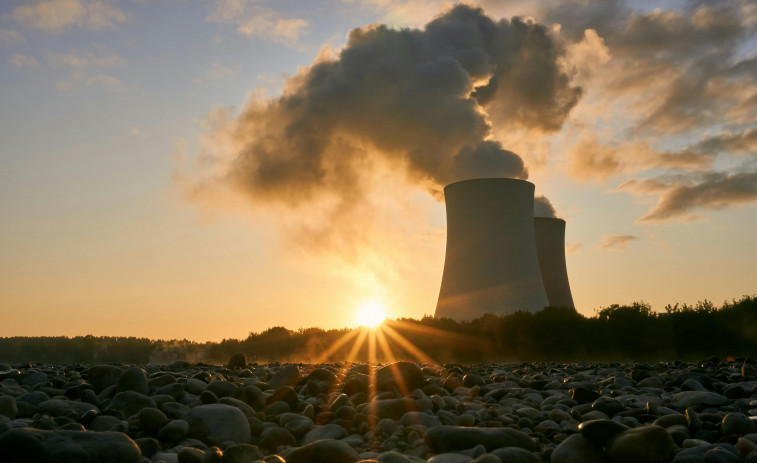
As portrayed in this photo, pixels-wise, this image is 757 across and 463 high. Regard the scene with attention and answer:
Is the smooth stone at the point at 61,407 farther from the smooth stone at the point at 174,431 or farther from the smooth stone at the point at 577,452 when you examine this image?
the smooth stone at the point at 577,452

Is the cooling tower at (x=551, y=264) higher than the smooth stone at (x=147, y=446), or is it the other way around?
the cooling tower at (x=551, y=264)

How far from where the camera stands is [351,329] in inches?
523

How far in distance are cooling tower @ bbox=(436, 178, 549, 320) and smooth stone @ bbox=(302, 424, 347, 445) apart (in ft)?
32.3

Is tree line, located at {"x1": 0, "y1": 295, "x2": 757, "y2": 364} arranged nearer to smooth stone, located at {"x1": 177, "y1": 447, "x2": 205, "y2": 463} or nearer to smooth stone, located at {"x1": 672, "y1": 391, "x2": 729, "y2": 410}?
smooth stone, located at {"x1": 672, "y1": 391, "x2": 729, "y2": 410}

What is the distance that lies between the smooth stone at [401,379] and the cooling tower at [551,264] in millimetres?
13279

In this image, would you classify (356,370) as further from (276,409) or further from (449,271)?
(449,271)

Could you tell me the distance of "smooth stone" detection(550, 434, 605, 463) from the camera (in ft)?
6.91

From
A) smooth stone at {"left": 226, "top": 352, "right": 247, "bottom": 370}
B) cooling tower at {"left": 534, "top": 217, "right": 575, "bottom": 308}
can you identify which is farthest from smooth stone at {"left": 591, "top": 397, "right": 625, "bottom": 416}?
cooling tower at {"left": 534, "top": 217, "right": 575, "bottom": 308}

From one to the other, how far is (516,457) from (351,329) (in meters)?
11.4

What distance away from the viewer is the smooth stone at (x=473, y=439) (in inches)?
87.5

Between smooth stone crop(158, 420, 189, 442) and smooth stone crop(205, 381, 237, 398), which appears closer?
smooth stone crop(158, 420, 189, 442)

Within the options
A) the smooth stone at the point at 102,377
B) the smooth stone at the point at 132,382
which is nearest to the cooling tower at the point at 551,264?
the smooth stone at the point at 102,377

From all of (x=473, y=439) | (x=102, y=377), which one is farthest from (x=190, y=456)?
(x=102, y=377)

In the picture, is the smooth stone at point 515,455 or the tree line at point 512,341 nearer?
the smooth stone at point 515,455
